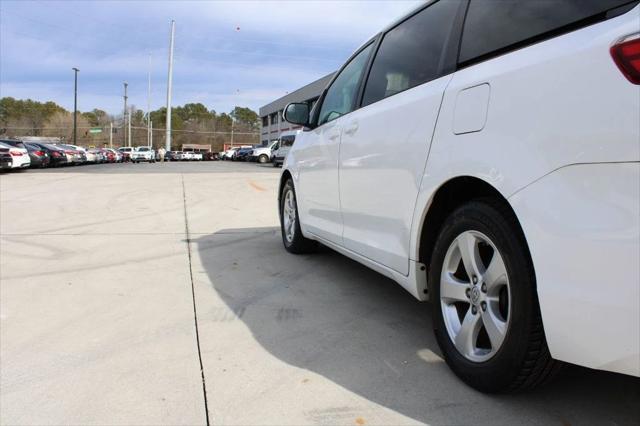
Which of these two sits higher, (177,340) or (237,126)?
(237,126)

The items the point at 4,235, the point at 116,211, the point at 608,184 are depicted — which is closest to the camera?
the point at 608,184

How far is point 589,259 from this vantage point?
1.66 meters

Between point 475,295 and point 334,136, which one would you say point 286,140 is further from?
point 475,295

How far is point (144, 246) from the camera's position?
5.70 meters

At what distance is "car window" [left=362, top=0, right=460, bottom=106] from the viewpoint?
2.71m

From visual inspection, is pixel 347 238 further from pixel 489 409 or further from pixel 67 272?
pixel 67 272

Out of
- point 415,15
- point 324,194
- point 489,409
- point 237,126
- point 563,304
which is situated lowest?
point 489,409

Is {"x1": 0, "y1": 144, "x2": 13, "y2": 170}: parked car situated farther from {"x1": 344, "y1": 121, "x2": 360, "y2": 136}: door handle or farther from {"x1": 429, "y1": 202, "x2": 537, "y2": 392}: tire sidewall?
{"x1": 429, "y1": 202, "x2": 537, "y2": 392}: tire sidewall

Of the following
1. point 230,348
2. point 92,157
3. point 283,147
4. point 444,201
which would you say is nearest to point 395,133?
point 444,201

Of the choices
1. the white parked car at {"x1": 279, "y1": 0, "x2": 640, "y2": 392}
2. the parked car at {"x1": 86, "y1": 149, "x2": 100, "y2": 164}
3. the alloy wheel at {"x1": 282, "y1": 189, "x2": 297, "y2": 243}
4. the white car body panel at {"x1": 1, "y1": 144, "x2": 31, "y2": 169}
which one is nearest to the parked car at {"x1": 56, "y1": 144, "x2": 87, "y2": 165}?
the parked car at {"x1": 86, "y1": 149, "x2": 100, "y2": 164}

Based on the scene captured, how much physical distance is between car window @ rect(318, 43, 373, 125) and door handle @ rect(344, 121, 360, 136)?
179 millimetres

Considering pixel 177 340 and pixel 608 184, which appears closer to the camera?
pixel 608 184

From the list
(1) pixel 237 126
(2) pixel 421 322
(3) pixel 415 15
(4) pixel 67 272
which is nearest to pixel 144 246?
(4) pixel 67 272

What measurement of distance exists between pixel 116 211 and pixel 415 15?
21.4 ft
